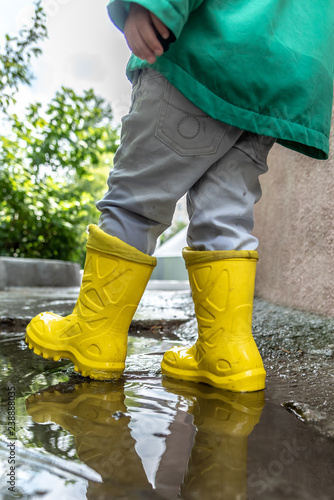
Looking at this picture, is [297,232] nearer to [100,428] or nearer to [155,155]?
[155,155]

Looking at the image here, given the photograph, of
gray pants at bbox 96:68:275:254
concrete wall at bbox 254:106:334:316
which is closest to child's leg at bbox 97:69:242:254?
gray pants at bbox 96:68:275:254

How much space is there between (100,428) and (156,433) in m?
0.09

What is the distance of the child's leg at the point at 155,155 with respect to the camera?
95 centimetres

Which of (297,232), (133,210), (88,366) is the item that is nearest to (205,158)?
(133,210)

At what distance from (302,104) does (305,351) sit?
25.9 inches

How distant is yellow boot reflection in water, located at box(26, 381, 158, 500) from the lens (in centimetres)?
51

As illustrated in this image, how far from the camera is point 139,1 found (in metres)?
0.78

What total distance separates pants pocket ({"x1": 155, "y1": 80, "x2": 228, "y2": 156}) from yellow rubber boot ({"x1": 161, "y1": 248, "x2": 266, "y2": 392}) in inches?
9.7

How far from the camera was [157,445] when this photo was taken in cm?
62

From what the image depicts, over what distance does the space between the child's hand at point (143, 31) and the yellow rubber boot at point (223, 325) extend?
0.45m

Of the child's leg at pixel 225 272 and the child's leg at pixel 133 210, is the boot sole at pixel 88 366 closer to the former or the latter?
the child's leg at pixel 133 210

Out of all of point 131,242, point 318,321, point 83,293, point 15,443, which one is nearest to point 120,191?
point 131,242

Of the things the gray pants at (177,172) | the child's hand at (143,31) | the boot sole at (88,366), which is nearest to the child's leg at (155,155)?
the gray pants at (177,172)

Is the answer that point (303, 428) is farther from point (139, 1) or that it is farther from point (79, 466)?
point (139, 1)
